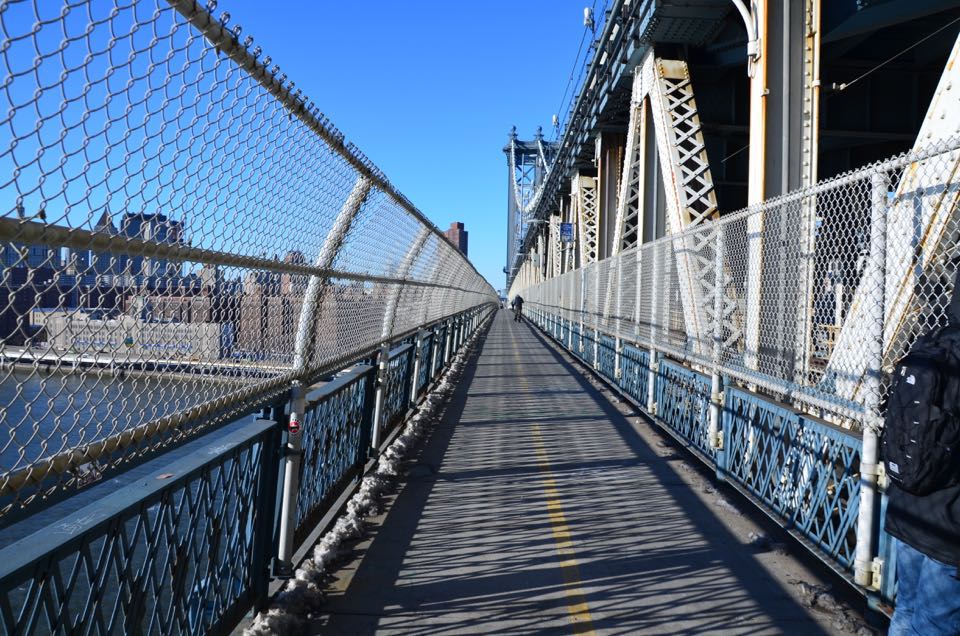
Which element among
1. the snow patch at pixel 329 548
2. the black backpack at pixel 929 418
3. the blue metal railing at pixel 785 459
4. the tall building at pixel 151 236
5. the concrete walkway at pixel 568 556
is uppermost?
the tall building at pixel 151 236

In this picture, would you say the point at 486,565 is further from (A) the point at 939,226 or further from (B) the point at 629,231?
(B) the point at 629,231

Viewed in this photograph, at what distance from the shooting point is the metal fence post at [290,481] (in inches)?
143

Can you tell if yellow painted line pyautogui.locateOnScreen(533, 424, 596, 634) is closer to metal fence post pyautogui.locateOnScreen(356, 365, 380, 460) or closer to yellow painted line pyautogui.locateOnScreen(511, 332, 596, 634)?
yellow painted line pyautogui.locateOnScreen(511, 332, 596, 634)

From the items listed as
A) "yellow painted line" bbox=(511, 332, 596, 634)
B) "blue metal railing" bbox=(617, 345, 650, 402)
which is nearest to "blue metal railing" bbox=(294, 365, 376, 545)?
"yellow painted line" bbox=(511, 332, 596, 634)

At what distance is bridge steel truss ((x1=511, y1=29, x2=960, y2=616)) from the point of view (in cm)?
364

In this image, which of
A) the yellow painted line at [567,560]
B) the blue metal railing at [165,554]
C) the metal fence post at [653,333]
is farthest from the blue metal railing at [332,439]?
the metal fence post at [653,333]

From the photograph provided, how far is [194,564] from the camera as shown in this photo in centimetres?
281

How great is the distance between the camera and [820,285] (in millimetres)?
5938

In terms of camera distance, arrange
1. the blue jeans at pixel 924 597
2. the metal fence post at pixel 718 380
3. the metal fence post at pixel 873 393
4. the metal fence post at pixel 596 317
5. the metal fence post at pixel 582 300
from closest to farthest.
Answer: the blue jeans at pixel 924 597, the metal fence post at pixel 873 393, the metal fence post at pixel 718 380, the metal fence post at pixel 596 317, the metal fence post at pixel 582 300

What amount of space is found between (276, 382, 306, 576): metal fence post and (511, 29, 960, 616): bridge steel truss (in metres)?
2.88

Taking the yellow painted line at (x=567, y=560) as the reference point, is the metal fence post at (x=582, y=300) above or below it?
above

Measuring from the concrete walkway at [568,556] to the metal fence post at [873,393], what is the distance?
422 mm

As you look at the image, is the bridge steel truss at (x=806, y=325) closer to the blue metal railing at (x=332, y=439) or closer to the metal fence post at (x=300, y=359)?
the metal fence post at (x=300, y=359)

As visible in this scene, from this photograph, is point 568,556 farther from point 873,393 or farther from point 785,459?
point 873,393
